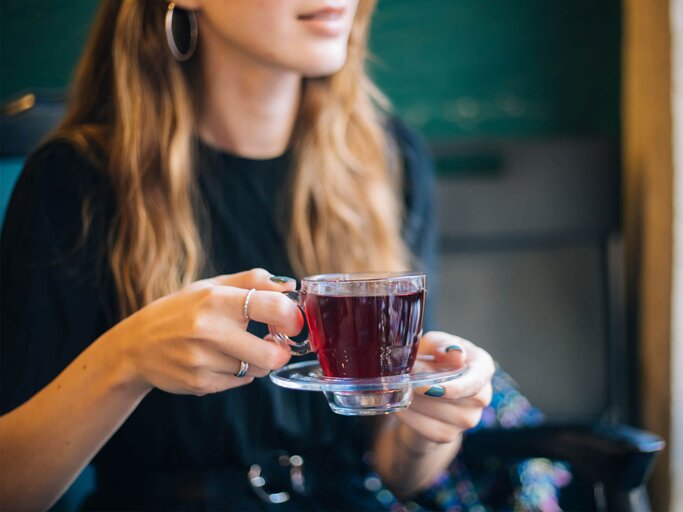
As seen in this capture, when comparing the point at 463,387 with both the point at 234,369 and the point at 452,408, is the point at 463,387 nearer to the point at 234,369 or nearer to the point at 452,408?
the point at 452,408

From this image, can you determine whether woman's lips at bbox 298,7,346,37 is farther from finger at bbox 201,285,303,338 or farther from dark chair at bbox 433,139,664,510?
dark chair at bbox 433,139,664,510

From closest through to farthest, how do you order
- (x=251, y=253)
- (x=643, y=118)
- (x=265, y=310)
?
(x=265, y=310), (x=251, y=253), (x=643, y=118)

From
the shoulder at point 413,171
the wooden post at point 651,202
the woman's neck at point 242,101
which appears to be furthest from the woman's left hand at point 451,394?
the wooden post at point 651,202

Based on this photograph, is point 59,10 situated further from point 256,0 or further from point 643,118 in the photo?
point 643,118

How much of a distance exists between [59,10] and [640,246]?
961 millimetres

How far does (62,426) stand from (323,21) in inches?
16.4

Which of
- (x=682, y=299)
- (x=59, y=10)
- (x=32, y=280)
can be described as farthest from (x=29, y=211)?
(x=682, y=299)

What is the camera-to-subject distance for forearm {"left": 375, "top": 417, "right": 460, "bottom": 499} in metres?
0.80

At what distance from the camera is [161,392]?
0.74 metres

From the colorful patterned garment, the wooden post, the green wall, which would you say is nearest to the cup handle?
the colorful patterned garment

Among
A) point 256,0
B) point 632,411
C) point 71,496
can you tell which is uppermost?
point 256,0

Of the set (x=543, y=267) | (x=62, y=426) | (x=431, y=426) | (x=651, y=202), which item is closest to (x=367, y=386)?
(x=431, y=426)

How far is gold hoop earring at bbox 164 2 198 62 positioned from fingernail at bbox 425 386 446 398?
41 centimetres

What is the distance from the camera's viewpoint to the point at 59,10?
0.73 metres
